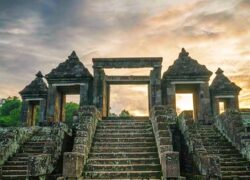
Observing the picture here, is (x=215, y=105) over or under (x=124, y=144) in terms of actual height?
over

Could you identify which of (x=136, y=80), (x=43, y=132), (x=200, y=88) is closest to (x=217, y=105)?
(x=200, y=88)

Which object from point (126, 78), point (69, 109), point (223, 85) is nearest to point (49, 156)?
point (126, 78)

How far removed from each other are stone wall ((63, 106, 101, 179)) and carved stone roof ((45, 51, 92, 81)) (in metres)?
6.78

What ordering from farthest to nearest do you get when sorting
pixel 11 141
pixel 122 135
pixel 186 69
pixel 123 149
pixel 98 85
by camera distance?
pixel 186 69 < pixel 98 85 < pixel 122 135 < pixel 11 141 < pixel 123 149

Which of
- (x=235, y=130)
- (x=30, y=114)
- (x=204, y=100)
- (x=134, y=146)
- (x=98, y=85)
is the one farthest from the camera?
(x=30, y=114)

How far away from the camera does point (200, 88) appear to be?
54.9ft

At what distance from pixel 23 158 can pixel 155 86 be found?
870 centimetres

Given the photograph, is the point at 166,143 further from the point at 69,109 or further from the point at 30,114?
the point at 69,109

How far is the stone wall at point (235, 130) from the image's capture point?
970cm

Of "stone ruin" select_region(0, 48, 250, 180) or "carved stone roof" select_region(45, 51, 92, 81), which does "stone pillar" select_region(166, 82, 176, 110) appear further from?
"carved stone roof" select_region(45, 51, 92, 81)

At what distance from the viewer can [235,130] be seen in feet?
33.6

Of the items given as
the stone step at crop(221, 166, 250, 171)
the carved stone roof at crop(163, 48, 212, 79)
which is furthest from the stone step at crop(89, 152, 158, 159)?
the carved stone roof at crop(163, 48, 212, 79)

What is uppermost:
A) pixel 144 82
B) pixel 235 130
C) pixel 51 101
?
pixel 144 82

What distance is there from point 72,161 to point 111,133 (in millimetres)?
2958
